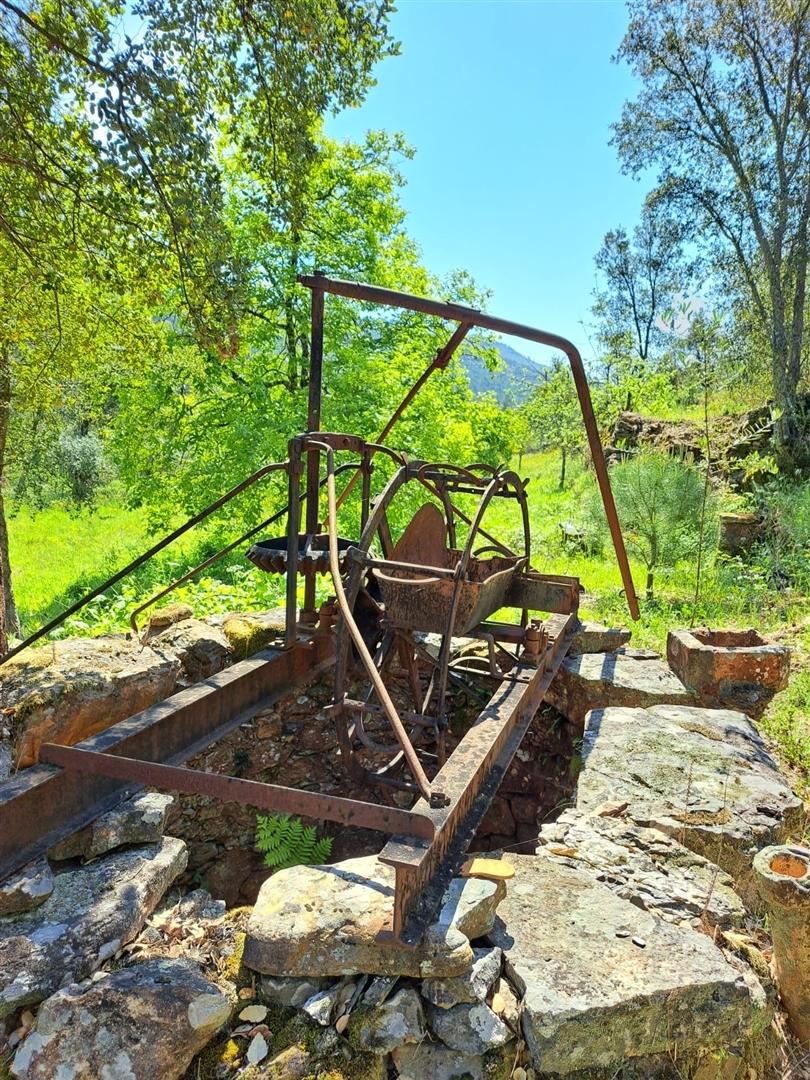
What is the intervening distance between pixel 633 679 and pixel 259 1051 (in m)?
3.55

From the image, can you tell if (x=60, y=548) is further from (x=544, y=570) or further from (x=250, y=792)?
(x=250, y=792)

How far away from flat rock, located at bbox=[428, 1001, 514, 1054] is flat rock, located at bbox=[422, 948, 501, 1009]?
0.02 meters

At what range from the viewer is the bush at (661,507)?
8.23 meters

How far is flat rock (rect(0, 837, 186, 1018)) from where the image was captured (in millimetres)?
1926

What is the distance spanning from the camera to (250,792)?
7.55ft

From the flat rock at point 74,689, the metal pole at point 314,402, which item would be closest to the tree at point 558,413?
the metal pole at point 314,402

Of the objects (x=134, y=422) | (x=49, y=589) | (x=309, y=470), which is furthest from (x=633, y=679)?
(x=49, y=589)

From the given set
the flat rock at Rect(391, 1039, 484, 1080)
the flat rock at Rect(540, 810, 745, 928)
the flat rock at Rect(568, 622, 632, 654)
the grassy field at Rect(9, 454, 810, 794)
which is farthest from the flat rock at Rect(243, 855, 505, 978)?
the flat rock at Rect(568, 622, 632, 654)

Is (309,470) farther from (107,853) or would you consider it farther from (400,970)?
(400,970)

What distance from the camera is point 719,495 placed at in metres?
9.73

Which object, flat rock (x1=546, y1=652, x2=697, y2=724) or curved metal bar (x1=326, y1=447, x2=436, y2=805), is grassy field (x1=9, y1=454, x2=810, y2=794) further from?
curved metal bar (x1=326, y1=447, x2=436, y2=805)

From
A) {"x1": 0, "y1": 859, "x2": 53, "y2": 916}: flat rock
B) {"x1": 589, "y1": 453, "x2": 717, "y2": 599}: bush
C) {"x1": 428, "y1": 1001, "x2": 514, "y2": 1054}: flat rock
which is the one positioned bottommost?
{"x1": 428, "y1": 1001, "x2": 514, "y2": 1054}: flat rock

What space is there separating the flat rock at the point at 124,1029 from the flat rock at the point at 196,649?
2388 mm

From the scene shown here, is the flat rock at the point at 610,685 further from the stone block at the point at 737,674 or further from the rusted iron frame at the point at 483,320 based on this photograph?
the rusted iron frame at the point at 483,320
